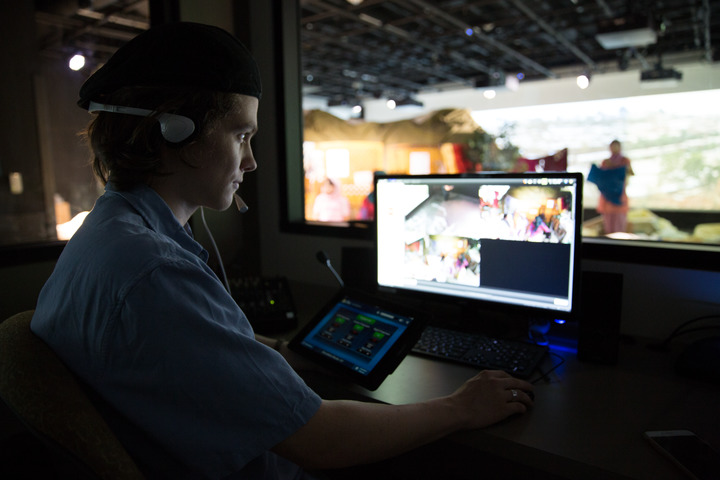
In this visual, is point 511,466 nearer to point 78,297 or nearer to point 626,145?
point 78,297

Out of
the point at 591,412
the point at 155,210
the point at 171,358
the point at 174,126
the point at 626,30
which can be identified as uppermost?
the point at 626,30

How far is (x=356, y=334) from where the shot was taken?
1.15 meters

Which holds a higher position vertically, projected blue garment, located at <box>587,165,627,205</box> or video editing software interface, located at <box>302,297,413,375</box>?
projected blue garment, located at <box>587,165,627,205</box>

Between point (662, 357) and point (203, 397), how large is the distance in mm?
1104

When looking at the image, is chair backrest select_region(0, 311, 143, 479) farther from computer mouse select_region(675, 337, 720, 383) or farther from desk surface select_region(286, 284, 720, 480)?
computer mouse select_region(675, 337, 720, 383)

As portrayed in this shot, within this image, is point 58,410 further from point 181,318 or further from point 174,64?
point 174,64

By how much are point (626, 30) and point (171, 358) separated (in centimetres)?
643

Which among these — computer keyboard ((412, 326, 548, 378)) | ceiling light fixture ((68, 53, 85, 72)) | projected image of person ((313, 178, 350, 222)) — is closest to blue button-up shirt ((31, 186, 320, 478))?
computer keyboard ((412, 326, 548, 378))

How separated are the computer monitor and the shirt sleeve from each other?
799 mm

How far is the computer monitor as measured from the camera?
1.20m

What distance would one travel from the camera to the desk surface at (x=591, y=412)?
77 cm

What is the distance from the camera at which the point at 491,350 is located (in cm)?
117

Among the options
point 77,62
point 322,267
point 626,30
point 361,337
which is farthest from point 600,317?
point 626,30

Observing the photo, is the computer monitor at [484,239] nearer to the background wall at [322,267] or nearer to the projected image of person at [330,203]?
the background wall at [322,267]
